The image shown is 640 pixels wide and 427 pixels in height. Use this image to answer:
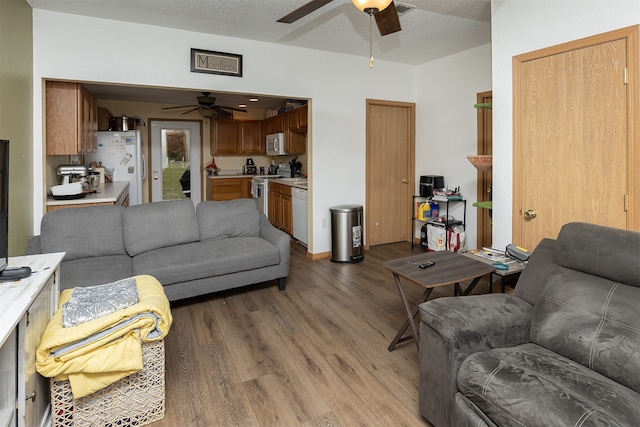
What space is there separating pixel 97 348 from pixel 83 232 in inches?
75.1

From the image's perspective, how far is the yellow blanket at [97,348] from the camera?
5.13ft

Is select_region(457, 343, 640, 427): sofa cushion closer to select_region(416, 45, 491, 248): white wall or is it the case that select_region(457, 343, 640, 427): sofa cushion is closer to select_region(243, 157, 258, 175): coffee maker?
select_region(416, 45, 491, 248): white wall

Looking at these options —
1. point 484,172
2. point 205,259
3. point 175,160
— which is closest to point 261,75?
point 205,259

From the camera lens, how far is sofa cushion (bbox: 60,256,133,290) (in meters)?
2.69

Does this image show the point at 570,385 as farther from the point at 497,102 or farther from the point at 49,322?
the point at 497,102

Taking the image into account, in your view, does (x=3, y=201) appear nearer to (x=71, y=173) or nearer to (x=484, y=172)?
(x=71, y=173)

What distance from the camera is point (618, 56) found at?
7.75ft

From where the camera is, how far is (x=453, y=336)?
1604 millimetres

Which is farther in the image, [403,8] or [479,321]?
[403,8]

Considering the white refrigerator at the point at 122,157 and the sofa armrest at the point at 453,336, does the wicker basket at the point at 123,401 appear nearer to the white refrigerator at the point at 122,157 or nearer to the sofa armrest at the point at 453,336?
the sofa armrest at the point at 453,336

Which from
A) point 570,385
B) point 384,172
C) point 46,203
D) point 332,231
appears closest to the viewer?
point 570,385

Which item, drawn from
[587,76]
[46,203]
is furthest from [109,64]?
[587,76]

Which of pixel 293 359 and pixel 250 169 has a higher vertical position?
pixel 250 169

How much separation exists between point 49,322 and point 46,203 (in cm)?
223
